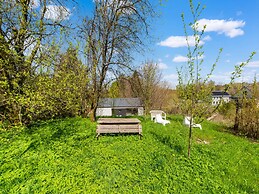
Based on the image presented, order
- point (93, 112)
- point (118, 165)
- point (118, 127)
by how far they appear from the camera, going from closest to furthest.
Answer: point (118, 165)
point (118, 127)
point (93, 112)

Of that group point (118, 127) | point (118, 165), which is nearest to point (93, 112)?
point (118, 127)

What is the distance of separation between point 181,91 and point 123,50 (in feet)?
17.6

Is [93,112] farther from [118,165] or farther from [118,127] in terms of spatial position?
[118,165]

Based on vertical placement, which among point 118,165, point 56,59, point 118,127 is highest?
point 56,59

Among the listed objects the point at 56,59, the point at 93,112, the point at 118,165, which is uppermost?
the point at 56,59

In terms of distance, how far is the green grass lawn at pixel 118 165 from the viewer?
425cm

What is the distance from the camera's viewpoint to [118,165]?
16.7ft

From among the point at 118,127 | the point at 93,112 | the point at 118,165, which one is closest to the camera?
Result: the point at 118,165

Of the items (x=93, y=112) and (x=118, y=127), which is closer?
(x=118, y=127)

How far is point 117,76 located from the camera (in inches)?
409

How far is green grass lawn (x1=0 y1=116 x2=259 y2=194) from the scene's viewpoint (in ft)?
13.9

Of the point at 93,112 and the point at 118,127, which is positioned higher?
the point at 93,112

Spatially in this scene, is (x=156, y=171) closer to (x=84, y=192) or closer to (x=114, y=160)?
(x=114, y=160)

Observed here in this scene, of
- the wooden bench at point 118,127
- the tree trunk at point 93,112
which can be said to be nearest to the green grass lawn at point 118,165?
the wooden bench at point 118,127
